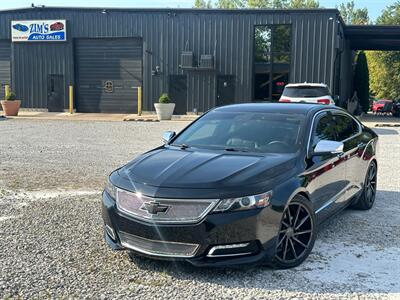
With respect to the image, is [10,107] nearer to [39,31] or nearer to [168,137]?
[39,31]

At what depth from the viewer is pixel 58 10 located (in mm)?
26500

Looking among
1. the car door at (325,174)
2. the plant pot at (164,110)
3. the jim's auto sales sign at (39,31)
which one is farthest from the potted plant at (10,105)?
the car door at (325,174)

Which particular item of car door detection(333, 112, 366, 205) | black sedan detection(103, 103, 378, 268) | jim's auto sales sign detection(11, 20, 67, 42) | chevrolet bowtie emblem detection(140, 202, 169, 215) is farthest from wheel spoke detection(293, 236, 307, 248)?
jim's auto sales sign detection(11, 20, 67, 42)

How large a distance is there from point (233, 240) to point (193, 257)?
358 millimetres

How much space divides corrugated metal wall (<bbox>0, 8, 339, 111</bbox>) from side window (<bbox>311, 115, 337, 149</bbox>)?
1937 cm

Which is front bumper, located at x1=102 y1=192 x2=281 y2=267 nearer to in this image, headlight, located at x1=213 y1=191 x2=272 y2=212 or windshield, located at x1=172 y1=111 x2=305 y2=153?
headlight, located at x1=213 y1=191 x2=272 y2=212

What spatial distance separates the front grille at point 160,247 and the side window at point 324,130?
186 cm

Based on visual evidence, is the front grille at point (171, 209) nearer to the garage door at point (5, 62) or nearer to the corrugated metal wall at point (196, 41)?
the corrugated metal wall at point (196, 41)

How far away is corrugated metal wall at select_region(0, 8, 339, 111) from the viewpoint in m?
24.5

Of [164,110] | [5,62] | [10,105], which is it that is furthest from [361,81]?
[10,105]

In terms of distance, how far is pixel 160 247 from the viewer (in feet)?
13.6

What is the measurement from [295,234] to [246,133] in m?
1.34

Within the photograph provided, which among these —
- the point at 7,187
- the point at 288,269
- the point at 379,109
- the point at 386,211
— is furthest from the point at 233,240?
the point at 379,109

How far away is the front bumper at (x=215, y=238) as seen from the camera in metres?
4.03
